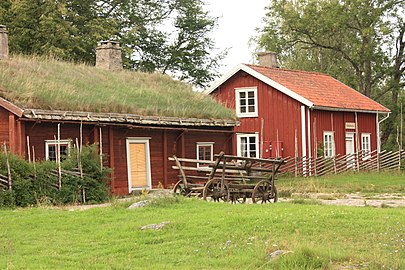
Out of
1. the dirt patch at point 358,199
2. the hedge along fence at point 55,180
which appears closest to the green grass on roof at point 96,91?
the hedge along fence at point 55,180

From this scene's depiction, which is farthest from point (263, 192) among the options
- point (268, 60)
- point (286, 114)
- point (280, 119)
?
point (268, 60)

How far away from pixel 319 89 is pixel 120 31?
18733mm

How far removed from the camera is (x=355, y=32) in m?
54.5

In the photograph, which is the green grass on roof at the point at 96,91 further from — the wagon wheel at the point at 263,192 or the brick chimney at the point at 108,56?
the wagon wheel at the point at 263,192

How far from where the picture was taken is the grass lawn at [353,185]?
87.0 ft

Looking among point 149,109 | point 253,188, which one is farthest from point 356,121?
point 253,188

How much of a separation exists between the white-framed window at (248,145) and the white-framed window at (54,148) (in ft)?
47.8

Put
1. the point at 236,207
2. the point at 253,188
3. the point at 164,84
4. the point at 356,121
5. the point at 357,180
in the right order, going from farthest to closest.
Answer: the point at 356,121 < the point at 164,84 < the point at 357,180 < the point at 253,188 < the point at 236,207

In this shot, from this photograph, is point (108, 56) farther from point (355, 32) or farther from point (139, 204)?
point (355, 32)

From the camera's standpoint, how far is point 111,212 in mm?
17438

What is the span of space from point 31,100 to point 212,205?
359 inches

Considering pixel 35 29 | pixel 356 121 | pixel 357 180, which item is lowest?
pixel 357 180

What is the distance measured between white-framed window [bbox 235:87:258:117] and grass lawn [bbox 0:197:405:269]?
864 inches

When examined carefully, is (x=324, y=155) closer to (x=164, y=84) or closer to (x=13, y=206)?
(x=164, y=84)
